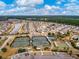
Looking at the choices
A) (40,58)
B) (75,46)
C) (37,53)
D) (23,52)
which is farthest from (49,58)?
(75,46)

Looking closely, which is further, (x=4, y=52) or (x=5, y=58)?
(x=4, y=52)

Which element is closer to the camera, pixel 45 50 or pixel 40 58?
pixel 40 58

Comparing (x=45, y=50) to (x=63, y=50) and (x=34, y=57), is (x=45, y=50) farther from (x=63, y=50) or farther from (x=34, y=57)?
(x=34, y=57)

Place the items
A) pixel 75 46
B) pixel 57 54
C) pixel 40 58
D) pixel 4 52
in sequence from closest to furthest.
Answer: pixel 40 58 → pixel 57 54 → pixel 4 52 → pixel 75 46

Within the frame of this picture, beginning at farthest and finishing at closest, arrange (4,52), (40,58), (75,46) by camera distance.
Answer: (75,46) → (4,52) → (40,58)

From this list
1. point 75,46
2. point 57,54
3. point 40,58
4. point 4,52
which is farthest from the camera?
point 75,46

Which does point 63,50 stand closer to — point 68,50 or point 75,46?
point 68,50

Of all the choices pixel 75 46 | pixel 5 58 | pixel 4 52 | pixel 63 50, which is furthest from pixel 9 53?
pixel 75 46
